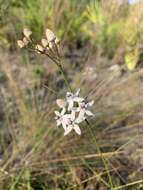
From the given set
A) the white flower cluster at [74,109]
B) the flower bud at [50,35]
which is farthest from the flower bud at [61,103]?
the flower bud at [50,35]

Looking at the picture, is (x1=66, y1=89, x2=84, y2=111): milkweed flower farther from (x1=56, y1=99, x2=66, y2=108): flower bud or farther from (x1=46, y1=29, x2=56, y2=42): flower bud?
(x1=46, y1=29, x2=56, y2=42): flower bud

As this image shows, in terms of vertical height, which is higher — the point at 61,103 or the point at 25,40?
the point at 25,40

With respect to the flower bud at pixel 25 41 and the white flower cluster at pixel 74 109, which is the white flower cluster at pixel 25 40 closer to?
the flower bud at pixel 25 41

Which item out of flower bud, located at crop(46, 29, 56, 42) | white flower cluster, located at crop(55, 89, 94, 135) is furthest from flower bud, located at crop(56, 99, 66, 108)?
flower bud, located at crop(46, 29, 56, 42)

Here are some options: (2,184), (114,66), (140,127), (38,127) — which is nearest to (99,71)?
(114,66)

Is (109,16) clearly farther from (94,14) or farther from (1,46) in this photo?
(1,46)

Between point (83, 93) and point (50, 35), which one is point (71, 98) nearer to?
point (50, 35)

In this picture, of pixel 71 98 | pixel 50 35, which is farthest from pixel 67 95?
pixel 50 35

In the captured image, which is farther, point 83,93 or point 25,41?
point 83,93
